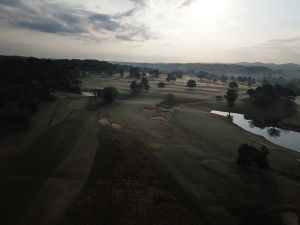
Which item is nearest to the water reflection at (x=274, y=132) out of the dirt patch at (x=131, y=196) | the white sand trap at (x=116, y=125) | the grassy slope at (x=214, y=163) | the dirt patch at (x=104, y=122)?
Result: the grassy slope at (x=214, y=163)

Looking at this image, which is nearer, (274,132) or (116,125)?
(116,125)

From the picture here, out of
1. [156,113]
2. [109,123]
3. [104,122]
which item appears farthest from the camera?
[156,113]

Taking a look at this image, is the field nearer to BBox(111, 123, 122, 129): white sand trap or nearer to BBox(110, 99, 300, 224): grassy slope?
BBox(110, 99, 300, 224): grassy slope

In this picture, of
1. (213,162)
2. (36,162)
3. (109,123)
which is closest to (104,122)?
(109,123)

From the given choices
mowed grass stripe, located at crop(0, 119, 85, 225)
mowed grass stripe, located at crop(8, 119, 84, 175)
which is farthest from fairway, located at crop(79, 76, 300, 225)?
mowed grass stripe, located at crop(0, 119, 85, 225)

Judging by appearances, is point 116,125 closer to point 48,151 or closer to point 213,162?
point 48,151

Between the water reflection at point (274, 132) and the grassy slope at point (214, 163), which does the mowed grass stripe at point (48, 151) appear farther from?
the water reflection at point (274, 132)

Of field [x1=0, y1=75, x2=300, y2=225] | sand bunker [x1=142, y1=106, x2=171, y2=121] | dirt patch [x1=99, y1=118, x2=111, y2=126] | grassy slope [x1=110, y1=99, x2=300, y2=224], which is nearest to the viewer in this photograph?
field [x1=0, y1=75, x2=300, y2=225]
